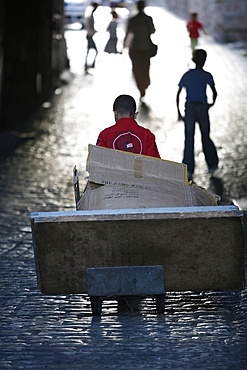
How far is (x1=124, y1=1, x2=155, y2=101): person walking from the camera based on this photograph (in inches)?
814

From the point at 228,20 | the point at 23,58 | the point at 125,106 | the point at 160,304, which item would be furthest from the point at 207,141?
the point at 228,20

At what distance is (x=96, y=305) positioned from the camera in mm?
7762

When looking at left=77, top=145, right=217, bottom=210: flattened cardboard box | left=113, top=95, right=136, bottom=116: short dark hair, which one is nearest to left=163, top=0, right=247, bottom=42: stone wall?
left=113, top=95, right=136, bottom=116: short dark hair

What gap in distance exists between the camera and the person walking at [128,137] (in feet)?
27.1

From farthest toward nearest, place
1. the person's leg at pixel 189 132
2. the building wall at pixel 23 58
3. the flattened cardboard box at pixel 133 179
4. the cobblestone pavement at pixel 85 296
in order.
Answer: the building wall at pixel 23 58 < the person's leg at pixel 189 132 < the flattened cardboard box at pixel 133 179 < the cobblestone pavement at pixel 85 296

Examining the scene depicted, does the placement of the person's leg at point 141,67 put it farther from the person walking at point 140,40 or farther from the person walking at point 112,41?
the person walking at point 112,41

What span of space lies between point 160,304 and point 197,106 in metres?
6.21

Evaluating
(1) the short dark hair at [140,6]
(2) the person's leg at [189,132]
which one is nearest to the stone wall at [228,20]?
(1) the short dark hair at [140,6]

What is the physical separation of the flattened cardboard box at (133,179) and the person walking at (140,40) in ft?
42.5

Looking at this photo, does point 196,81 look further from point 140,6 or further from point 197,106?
point 140,6

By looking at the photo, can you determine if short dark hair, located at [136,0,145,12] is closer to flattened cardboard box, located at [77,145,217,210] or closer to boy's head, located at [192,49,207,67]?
boy's head, located at [192,49,207,67]

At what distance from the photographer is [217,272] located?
7.53 m

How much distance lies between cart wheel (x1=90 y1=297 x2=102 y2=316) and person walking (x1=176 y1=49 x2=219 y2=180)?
5.78 meters

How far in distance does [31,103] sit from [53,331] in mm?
13995
